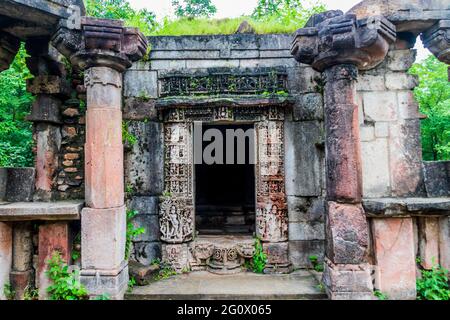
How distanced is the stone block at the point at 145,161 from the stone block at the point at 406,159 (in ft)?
11.2

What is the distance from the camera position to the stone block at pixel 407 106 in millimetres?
4309

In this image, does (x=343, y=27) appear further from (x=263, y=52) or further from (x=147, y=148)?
(x=147, y=148)

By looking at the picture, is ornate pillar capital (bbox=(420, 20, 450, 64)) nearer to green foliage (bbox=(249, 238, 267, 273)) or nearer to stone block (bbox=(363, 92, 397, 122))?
stone block (bbox=(363, 92, 397, 122))

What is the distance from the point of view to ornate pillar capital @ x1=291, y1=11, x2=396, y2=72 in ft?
11.5

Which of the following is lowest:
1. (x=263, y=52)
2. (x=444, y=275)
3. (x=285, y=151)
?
(x=444, y=275)

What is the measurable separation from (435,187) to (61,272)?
5.00m

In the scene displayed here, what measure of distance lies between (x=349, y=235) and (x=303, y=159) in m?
1.54

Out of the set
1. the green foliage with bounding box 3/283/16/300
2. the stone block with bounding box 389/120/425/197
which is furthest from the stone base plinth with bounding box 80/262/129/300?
the stone block with bounding box 389/120/425/197

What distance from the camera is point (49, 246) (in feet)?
12.6

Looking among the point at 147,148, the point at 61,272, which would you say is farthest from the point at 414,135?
the point at 61,272

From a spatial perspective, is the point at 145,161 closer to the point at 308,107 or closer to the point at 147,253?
the point at 147,253

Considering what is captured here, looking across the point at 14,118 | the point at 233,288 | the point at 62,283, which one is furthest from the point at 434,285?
the point at 14,118

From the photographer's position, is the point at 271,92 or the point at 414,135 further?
the point at 271,92

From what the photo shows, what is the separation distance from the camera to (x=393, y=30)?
3.62 m
